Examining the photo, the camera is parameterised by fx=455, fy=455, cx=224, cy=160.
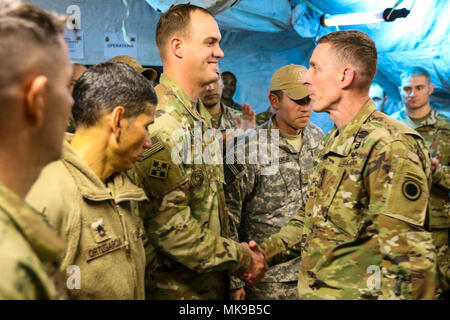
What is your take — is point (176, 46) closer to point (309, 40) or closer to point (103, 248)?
point (103, 248)

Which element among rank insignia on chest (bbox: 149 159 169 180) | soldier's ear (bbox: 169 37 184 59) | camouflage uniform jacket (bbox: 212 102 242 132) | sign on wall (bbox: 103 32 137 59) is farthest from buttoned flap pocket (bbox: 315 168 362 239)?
sign on wall (bbox: 103 32 137 59)

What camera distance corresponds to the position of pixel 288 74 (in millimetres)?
2951

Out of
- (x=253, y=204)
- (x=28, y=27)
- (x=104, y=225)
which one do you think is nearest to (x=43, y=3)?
(x=253, y=204)

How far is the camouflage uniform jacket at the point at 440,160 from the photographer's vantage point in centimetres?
300

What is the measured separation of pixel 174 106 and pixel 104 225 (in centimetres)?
74

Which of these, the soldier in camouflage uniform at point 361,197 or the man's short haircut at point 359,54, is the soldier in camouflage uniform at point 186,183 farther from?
the man's short haircut at point 359,54

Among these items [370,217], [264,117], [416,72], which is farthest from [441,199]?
[264,117]

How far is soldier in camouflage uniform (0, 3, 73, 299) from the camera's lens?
622mm

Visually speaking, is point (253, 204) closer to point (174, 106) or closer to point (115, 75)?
point (174, 106)

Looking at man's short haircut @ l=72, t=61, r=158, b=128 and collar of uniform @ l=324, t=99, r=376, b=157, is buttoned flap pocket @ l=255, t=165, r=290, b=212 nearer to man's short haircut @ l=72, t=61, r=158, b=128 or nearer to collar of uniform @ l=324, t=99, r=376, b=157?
collar of uniform @ l=324, t=99, r=376, b=157

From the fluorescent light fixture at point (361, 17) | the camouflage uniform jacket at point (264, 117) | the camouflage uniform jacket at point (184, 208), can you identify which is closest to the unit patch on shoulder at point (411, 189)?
the camouflage uniform jacket at point (184, 208)

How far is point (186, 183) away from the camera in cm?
176

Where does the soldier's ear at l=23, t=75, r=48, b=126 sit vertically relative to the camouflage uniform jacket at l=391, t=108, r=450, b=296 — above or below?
above

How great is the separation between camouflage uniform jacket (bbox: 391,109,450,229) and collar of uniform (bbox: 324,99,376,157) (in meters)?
1.39
